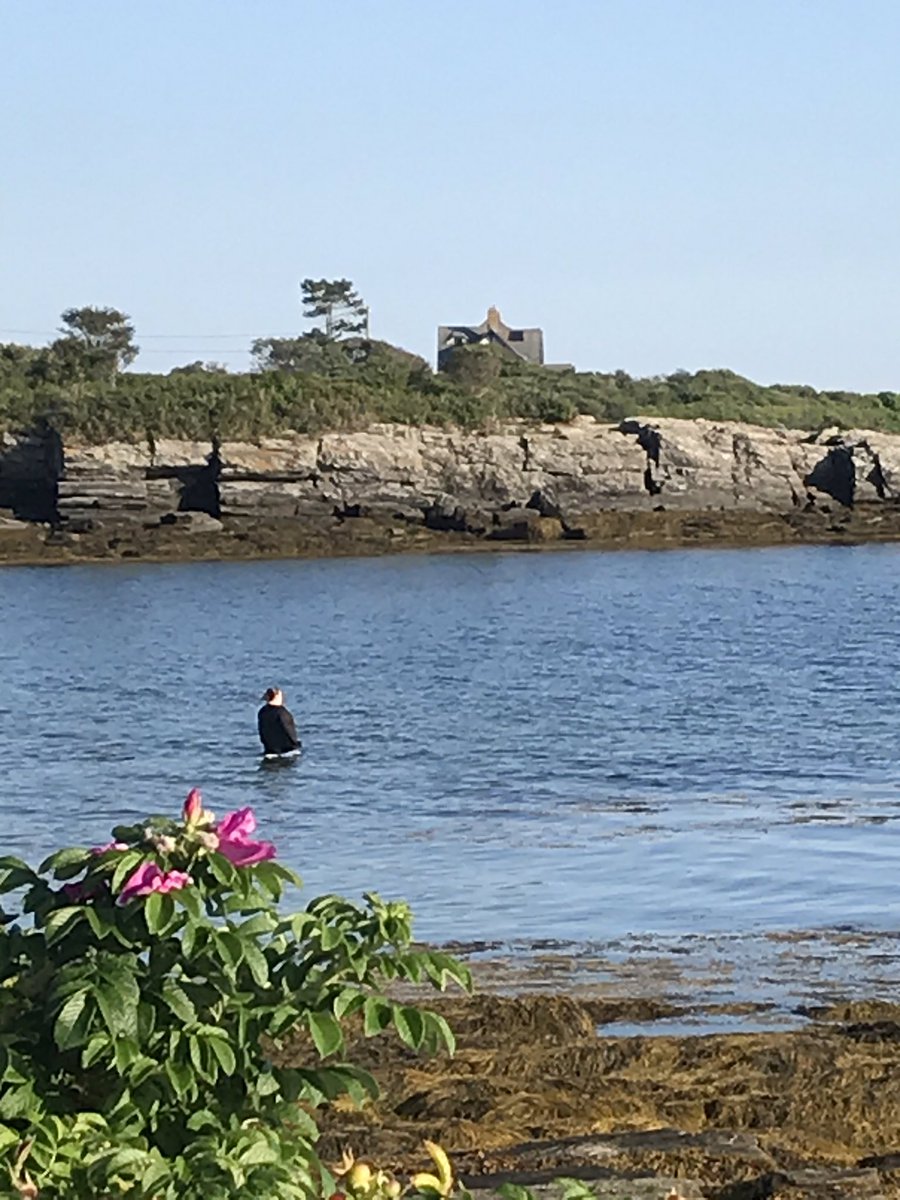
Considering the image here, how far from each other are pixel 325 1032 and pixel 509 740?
81.6 feet

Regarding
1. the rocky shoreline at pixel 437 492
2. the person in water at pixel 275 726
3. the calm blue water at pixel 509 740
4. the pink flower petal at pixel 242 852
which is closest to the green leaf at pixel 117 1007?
the pink flower petal at pixel 242 852

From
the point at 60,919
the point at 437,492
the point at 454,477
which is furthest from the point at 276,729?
the point at 454,477

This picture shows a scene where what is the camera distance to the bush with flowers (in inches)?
177

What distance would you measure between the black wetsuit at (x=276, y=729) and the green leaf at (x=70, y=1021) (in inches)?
862

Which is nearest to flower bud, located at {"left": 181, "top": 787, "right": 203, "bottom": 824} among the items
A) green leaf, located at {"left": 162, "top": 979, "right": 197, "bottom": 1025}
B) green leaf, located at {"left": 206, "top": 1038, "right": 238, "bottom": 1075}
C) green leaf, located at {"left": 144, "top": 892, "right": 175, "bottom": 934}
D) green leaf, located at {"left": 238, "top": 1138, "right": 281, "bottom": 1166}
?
green leaf, located at {"left": 144, "top": 892, "right": 175, "bottom": 934}

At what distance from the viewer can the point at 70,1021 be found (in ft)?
14.6

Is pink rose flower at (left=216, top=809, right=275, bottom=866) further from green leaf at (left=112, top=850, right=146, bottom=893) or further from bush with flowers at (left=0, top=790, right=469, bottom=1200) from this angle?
green leaf at (left=112, top=850, right=146, bottom=893)

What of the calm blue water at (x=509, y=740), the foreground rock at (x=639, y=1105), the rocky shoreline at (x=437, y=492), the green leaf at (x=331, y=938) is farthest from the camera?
the rocky shoreline at (x=437, y=492)

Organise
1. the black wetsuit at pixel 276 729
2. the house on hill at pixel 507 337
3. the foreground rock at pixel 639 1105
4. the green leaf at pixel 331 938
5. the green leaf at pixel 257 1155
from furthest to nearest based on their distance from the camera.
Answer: the house on hill at pixel 507 337
the black wetsuit at pixel 276 729
the foreground rock at pixel 639 1105
the green leaf at pixel 331 938
the green leaf at pixel 257 1155

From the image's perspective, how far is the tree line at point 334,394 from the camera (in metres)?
81.7

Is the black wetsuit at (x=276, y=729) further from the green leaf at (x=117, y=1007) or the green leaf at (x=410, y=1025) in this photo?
the green leaf at (x=117, y=1007)

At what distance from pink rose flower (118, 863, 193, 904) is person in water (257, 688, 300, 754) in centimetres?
2181

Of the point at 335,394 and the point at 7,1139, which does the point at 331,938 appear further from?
the point at 335,394

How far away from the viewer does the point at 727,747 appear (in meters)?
27.8
